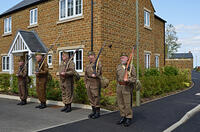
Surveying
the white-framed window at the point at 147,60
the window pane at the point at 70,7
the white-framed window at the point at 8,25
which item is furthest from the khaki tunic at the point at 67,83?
the white-framed window at the point at 8,25

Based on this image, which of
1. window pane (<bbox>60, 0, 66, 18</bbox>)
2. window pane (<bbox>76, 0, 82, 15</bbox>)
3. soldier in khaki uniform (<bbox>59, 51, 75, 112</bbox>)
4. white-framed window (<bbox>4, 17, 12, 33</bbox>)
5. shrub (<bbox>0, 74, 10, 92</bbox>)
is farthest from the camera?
white-framed window (<bbox>4, 17, 12, 33</bbox>)

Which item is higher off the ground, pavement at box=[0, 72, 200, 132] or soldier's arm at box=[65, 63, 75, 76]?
soldier's arm at box=[65, 63, 75, 76]

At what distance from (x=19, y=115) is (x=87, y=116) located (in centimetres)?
239

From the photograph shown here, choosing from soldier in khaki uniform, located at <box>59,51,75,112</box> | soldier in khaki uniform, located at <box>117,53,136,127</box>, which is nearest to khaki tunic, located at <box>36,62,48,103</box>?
soldier in khaki uniform, located at <box>59,51,75,112</box>

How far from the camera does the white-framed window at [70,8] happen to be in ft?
40.4

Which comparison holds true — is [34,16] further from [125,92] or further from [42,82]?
[125,92]

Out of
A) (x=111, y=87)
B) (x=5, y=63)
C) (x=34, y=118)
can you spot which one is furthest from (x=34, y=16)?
(x=34, y=118)

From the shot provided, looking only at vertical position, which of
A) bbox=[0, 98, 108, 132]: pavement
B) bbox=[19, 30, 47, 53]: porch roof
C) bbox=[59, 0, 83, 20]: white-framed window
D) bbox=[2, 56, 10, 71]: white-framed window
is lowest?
bbox=[0, 98, 108, 132]: pavement

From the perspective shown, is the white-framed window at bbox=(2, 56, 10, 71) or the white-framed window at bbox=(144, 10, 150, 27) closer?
the white-framed window at bbox=(144, 10, 150, 27)

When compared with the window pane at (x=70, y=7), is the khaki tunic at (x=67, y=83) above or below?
below

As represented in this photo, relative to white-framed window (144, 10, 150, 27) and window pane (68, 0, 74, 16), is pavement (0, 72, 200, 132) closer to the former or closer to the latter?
window pane (68, 0, 74, 16)

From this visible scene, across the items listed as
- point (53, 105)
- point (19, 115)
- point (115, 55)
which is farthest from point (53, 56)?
point (19, 115)

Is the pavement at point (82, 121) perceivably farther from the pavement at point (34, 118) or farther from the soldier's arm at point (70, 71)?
the soldier's arm at point (70, 71)

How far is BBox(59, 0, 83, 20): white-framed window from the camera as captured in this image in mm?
12328
